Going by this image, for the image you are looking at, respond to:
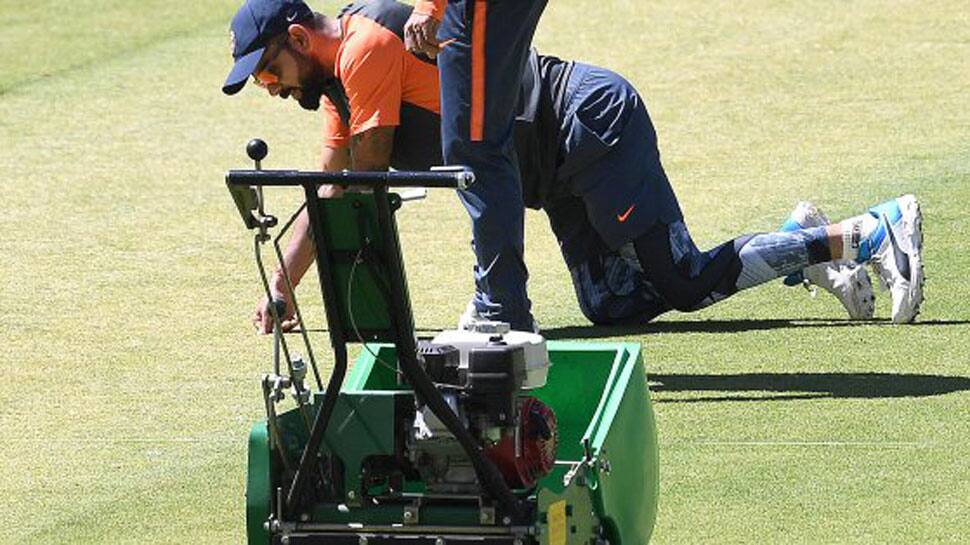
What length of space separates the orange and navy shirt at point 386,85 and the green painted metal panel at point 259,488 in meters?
2.80

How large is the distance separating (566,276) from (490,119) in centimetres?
236

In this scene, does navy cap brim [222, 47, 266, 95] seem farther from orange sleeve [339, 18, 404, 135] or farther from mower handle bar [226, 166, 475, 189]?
mower handle bar [226, 166, 475, 189]

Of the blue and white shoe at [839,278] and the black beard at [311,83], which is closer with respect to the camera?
the black beard at [311,83]

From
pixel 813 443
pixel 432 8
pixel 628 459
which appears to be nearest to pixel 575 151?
pixel 432 8

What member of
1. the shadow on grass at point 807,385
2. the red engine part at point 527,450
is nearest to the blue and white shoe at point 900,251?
the shadow on grass at point 807,385

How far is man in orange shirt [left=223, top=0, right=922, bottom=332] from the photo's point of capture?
7.79m

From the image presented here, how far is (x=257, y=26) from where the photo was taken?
764 centimetres

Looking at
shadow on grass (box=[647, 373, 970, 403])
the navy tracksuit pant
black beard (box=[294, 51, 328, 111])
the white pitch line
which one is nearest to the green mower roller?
the white pitch line

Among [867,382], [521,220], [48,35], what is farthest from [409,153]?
[48,35]

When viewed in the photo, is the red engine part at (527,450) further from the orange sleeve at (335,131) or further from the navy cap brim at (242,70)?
the orange sleeve at (335,131)

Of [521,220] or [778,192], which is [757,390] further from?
[778,192]

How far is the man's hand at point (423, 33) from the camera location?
6.64 meters

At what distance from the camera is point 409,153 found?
8047mm

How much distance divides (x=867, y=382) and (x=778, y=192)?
307 centimetres
